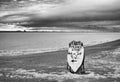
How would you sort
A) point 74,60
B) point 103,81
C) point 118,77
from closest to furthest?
point 103,81, point 118,77, point 74,60

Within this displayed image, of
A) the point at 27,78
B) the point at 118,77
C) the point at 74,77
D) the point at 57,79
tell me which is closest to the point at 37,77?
the point at 27,78

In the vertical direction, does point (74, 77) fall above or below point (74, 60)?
below

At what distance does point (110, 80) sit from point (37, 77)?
12.6 ft

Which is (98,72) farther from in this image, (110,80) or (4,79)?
(4,79)

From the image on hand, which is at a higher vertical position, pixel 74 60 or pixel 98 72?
pixel 74 60

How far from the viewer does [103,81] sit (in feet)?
26.8

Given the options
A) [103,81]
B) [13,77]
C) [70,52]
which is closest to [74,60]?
[70,52]

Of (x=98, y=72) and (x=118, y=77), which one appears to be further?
(x=98, y=72)

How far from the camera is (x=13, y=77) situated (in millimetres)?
8969

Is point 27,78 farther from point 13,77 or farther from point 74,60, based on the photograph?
point 74,60

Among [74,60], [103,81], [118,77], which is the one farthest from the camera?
[74,60]

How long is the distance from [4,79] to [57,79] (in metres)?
2.78

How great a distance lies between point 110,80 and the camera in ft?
27.1

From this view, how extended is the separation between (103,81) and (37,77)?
349 cm
